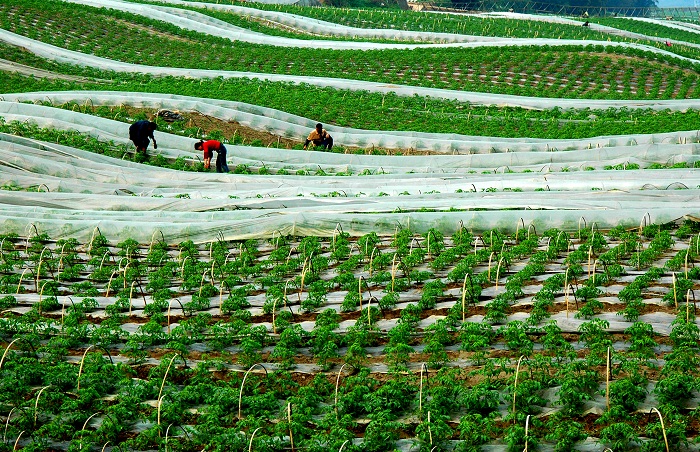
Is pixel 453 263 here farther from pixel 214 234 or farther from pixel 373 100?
pixel 373 100

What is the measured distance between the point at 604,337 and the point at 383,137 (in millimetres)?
13770

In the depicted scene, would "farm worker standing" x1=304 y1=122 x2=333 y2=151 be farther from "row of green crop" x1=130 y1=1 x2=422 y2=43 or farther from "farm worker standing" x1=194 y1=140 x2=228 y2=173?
"row of green crop" x1=130 y1=1 x2=422 y2=43

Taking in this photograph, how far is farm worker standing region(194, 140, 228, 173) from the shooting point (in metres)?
17.8

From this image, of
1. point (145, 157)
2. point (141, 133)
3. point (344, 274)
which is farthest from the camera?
point (145, 157)

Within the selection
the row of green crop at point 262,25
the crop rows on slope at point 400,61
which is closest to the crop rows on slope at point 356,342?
the crop rows on slope at point 400,61

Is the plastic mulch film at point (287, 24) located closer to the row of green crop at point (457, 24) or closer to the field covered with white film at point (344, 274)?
the row of green crop at point (457, 24)

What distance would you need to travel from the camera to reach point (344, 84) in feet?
94.5

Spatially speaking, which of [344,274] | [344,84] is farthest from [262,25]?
[344,274]

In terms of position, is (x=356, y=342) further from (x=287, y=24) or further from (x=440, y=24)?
(x=440, y=24)

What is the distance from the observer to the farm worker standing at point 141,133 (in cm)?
1858

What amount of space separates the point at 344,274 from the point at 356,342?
2.13 meters

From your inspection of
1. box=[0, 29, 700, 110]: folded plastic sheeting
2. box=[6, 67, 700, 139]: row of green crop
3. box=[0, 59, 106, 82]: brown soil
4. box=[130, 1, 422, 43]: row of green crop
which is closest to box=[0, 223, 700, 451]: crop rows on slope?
box=[6, 67, 700, 139]: row of green crop

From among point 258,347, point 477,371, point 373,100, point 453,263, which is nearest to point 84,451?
point 258,347

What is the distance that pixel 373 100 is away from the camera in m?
27.3
